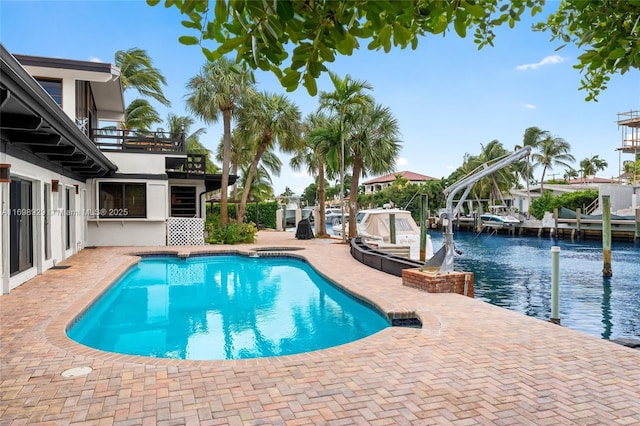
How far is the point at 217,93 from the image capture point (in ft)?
A: 60.2

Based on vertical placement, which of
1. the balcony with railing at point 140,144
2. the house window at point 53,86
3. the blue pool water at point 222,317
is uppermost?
the house window at point 53,86

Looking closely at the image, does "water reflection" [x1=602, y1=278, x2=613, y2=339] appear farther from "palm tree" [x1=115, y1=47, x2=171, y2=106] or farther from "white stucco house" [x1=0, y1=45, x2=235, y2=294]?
"palm tree" [x1=115, y1=47, x2=171, y2=106]

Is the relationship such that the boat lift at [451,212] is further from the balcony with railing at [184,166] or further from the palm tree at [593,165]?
the palm tree at [593,165]

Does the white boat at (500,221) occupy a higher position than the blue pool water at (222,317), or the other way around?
the white boat at (500,221)

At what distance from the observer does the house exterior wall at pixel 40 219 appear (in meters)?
7.79

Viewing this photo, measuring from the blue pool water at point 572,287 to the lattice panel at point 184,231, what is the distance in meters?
10.8

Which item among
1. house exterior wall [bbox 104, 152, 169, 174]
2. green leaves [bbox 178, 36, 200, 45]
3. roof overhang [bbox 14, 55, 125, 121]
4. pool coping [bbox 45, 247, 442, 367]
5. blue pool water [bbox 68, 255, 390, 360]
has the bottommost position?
blue pool water [bbox 68, 255, 390, 360]

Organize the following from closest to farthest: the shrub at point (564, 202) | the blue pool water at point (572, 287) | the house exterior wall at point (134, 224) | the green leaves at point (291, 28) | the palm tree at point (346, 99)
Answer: the green leaves at point (291, 28)
the blue pool water at point (572, 287)
the house exterior wall at point (134, 224)
the palm tree at point (346, 99)
the shrub at point (564, 202)

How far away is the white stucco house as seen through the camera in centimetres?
716

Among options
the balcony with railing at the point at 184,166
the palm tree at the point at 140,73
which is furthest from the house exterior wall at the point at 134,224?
the palm tree at the point at 140,73

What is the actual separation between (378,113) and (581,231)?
64.5 ft

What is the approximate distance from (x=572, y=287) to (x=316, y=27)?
13.5m

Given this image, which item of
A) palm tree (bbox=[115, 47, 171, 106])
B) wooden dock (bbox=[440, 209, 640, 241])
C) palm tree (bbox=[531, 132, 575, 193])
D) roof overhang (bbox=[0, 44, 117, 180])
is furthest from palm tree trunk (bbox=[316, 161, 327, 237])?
palm tree (bbox=[531, 132, 575, 193])

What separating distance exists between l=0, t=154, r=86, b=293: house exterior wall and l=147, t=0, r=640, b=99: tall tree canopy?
777 cm
